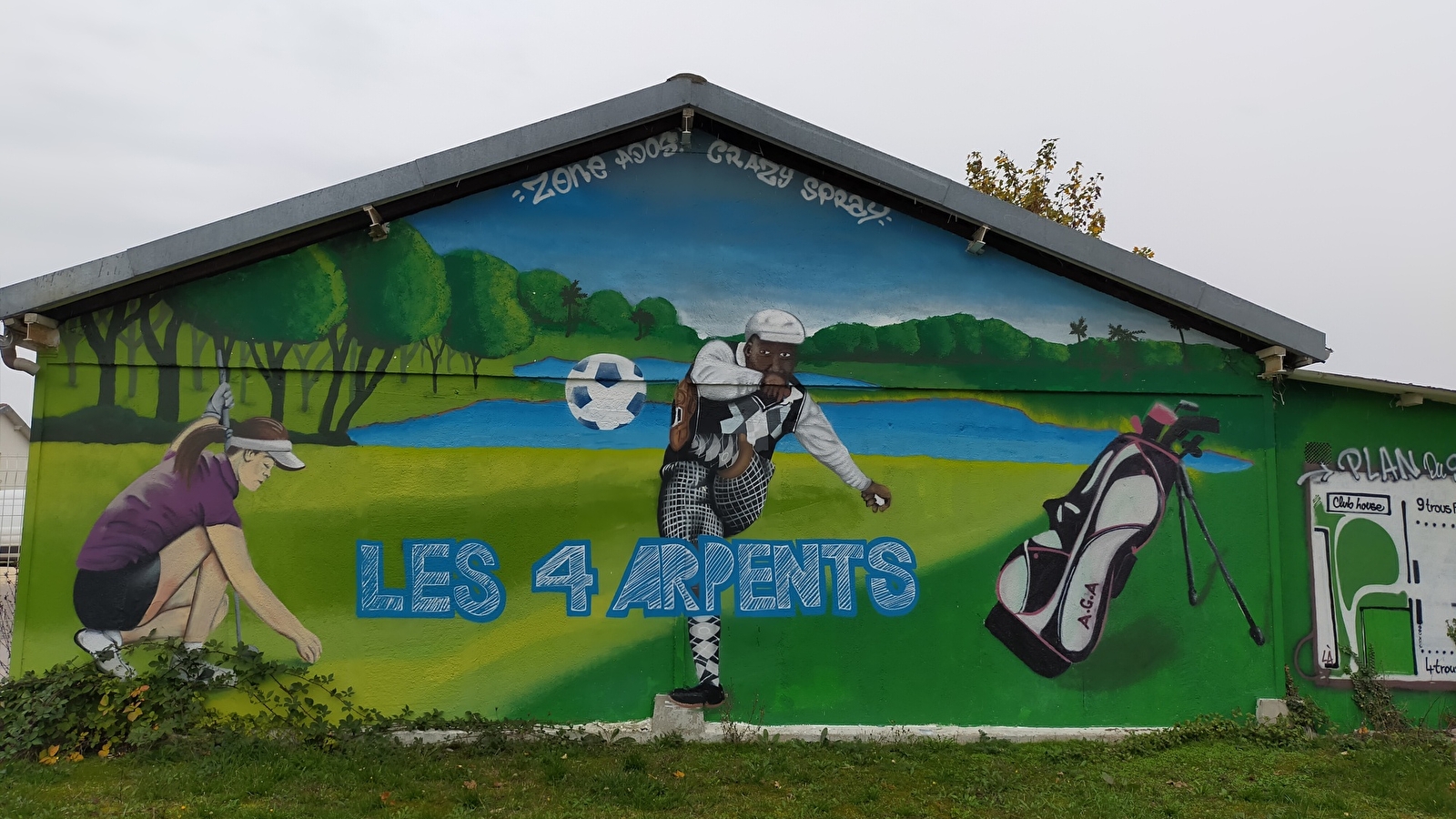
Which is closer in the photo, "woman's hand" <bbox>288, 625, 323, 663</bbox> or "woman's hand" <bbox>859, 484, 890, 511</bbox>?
"woman's hand" <bbox>288, 625, 323, 663</bbox>

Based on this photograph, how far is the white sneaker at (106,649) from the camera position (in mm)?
6988

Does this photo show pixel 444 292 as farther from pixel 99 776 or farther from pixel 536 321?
pixel 99 776

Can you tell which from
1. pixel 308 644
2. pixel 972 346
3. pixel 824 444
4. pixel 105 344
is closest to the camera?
pixel 308 644

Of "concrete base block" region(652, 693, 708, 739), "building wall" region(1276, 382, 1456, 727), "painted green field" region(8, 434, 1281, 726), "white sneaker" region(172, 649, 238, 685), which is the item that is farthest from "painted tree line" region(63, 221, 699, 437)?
"building wall" region(1276, 382, 1456, 727)

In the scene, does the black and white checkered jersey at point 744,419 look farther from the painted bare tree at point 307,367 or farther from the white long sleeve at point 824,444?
the painted bare tree at point 307,367

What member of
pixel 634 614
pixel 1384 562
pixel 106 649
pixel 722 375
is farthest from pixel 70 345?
pixel 1384 562

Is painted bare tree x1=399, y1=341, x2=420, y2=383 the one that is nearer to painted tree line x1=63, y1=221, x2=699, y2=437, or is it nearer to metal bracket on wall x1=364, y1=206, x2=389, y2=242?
painted tree line x1=63, y1=221, x2=699, y2=437

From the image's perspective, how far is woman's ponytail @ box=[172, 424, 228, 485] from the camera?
7.23 metres

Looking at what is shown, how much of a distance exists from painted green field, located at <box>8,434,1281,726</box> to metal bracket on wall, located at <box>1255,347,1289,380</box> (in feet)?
2.74

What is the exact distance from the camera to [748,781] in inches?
249

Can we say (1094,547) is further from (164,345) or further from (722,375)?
(164,345)

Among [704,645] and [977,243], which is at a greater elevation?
[977,243]

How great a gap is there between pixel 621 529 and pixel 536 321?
73.1 inches

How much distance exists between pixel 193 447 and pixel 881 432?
5.61 metres
